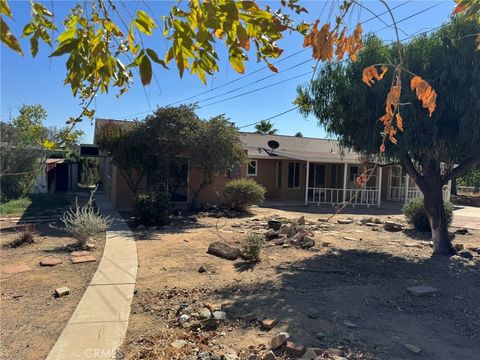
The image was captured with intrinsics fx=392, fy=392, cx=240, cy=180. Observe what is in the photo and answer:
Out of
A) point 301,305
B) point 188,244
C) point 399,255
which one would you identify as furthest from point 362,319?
point 188,244

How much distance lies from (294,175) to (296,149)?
2.83 meters

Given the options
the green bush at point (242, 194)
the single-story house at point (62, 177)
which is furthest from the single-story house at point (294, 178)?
the single-story house at point (62, 177)

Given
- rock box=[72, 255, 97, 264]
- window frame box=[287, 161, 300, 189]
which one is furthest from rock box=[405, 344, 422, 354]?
window frame box=[287, 161, 300, 189]

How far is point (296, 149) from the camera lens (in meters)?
25.7

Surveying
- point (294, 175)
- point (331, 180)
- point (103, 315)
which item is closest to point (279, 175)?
point (294, 175)

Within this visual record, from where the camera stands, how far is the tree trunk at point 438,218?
909 cm

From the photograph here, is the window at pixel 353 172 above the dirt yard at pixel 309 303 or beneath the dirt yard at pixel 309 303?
above

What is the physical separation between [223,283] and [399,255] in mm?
4755

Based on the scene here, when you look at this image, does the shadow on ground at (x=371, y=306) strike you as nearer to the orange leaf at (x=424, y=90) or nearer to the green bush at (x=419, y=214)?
the orange leaf at (x=424, y=90)

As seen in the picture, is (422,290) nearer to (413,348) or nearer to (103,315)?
(413,348)

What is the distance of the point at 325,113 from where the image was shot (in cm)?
941

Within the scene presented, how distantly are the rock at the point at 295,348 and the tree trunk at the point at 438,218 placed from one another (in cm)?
648

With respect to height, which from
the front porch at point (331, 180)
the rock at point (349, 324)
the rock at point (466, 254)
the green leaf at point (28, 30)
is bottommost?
the rock at point (349, 324)

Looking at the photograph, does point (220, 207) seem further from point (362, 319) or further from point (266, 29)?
point (266, 29)
